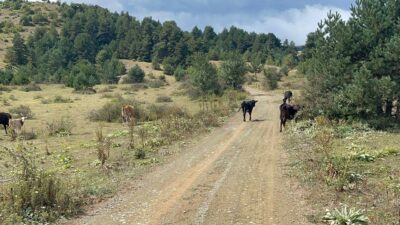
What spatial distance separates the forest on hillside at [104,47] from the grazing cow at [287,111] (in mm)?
33630

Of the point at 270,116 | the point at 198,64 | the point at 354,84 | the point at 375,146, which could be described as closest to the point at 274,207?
the point at 375,146

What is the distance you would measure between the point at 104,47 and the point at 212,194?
13049 cm

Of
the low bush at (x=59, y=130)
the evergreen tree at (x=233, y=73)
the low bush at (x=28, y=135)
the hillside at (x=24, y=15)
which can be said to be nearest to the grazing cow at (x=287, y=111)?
the low bush at (x=59, y=130)

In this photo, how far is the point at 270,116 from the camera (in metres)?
30.6

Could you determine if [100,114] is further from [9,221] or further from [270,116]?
[9,221]

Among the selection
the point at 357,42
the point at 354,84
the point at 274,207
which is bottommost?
the point at 274,207

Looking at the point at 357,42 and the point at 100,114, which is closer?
the point at 357,42

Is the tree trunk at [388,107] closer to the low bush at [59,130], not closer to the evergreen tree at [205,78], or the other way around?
the low bush at [59,130]

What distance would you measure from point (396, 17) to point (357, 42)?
2469 millimetres

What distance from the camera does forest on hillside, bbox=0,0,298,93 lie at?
88.4m

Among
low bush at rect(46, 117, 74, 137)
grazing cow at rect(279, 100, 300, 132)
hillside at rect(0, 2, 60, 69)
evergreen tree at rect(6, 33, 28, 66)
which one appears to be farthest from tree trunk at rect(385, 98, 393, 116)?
hillside at rect(0, 2, 60, 69)

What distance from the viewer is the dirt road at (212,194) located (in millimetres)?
9305

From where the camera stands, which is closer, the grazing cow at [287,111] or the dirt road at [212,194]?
the dirt road at [212,194]

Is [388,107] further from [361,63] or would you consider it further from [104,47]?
[104,47]
